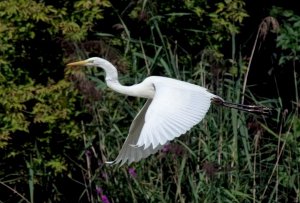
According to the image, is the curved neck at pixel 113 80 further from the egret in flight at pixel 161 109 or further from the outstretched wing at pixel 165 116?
the outstretched wing at pixel 165 116

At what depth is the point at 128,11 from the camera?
33.4 feet

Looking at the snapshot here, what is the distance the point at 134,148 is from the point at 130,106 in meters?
1.15

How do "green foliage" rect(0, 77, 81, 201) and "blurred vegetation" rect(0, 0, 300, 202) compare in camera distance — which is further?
"green foliage" rect(0, 77, 81, 201)

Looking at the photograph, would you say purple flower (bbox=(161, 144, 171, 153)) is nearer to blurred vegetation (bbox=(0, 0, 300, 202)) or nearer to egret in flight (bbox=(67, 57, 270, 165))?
blurred vegetation (bbox=(0, 0, 300, 202))

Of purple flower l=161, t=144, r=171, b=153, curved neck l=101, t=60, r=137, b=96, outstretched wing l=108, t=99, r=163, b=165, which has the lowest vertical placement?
purple flower l=161, t=144, r=171, b=153

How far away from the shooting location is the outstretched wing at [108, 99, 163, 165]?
789 centimetres

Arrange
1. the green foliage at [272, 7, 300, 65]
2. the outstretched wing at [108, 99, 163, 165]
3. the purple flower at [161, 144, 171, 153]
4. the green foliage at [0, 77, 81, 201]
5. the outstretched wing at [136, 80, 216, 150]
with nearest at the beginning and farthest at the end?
the outstretched wing at [136, 80, 216, 150]
the outstretched wing at [108, 99, 163, 165]
the purple flower at [161, 144, 171, 153]
the green foliage at [0, 77, 81, 201]
the green foliage at [272, 7, 300, 65]

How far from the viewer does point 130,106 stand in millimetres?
9078

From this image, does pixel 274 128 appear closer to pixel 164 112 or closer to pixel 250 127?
pixel 250 127

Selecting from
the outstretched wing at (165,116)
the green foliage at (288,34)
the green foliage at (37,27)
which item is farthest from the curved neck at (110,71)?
the green foliage at (288,34)

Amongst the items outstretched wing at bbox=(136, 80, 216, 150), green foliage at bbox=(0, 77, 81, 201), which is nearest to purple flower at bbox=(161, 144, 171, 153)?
outstretched wing at bbox=(136, 80, 216, 150)

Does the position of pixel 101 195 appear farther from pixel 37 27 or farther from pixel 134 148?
pixel 37 27

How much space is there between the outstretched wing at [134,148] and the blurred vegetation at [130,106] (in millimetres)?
229

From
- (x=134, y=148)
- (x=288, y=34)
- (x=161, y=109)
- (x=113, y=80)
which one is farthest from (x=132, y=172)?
(x=288, y=34)
